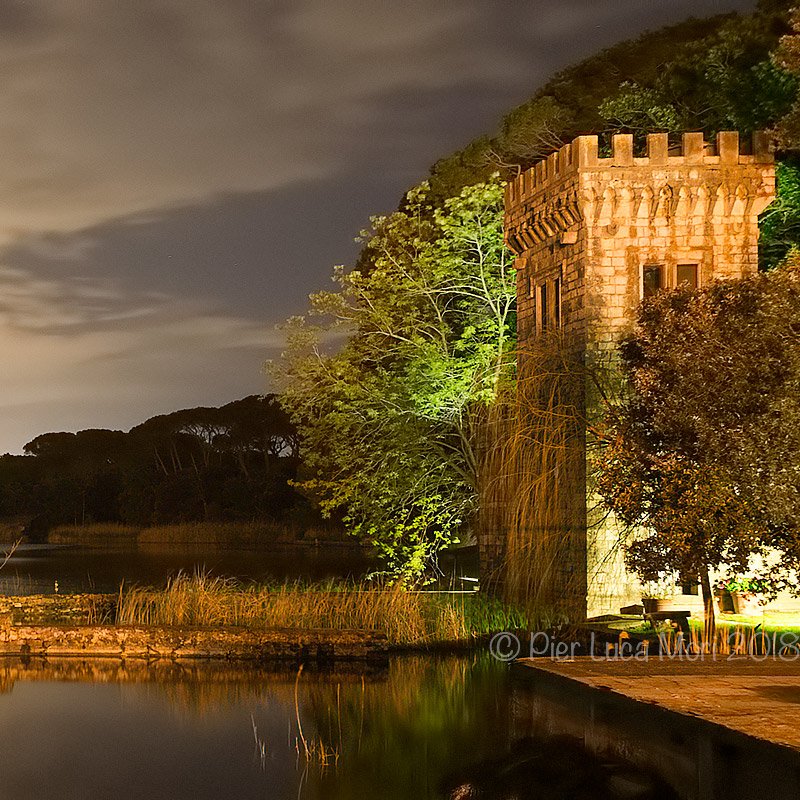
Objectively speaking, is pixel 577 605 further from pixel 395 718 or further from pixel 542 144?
pixel 542 144

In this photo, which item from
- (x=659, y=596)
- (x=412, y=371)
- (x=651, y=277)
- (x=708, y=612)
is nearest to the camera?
(x=708, y=612)

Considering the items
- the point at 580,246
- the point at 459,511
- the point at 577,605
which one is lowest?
the point at 577,605

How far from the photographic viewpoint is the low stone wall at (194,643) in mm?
22453

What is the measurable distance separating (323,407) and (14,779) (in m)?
14.7

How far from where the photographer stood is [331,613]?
23.8m

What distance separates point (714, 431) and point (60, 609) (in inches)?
559

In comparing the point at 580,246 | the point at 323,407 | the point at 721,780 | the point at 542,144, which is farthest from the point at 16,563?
the point at 721,780

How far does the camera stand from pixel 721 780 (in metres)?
12.0

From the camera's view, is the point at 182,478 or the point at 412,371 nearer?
the point at 412,371

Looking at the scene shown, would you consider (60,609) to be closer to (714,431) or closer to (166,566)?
(714,431)

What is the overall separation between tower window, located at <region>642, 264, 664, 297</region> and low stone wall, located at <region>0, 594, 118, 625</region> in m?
12.4

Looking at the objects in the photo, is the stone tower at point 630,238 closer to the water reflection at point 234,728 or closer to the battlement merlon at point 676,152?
the battlement merlon at point 676,152

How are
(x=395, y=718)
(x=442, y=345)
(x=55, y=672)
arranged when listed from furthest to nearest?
1. (x=442, y=345)
2. (x=55, y=672)
3. (x=395, y=718)

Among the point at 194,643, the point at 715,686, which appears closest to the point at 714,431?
the point at 715,686
